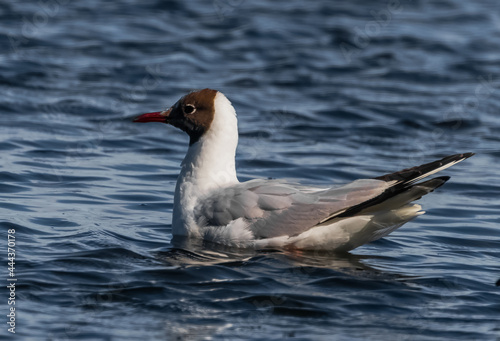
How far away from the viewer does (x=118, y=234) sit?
8.16m

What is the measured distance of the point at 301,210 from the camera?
751 centimetres

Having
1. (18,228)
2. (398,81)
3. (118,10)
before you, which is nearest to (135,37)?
(118,10)

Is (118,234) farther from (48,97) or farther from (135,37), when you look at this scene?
(135,37)

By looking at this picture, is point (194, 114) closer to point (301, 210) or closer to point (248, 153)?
point (301, 210)

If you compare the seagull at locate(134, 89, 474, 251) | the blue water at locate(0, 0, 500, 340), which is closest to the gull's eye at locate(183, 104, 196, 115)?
the seagull at locate(134, 89, 474, 251)

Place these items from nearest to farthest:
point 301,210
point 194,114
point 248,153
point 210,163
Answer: point 301,210 < point 210,163 < point 194,114 < point 248,153

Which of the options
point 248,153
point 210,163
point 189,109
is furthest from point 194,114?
point 248,153

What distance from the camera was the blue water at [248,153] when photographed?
20.5ft

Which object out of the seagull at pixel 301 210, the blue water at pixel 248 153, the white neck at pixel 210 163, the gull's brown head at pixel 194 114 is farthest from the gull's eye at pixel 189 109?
the blue water at pixel 248 153

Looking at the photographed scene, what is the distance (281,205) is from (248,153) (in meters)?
4.62

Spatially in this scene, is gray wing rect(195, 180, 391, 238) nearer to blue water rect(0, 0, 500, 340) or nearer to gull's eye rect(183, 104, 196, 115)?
blue water rect(0, 0, 500, 340)

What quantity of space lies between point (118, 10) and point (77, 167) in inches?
409

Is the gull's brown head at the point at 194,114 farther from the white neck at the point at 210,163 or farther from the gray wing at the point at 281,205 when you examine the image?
the gray wing at the point at 281,205

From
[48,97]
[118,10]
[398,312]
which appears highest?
[118,10]
